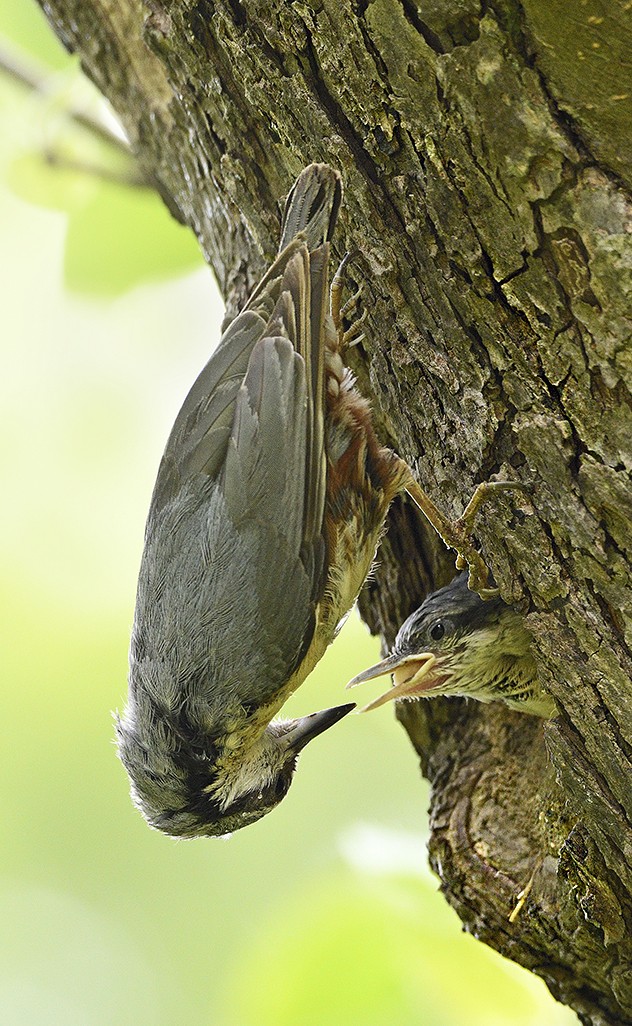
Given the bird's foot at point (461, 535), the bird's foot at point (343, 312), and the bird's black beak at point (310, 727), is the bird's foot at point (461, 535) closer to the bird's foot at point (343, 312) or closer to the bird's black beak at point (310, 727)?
the bird's foot at point (343, 312)

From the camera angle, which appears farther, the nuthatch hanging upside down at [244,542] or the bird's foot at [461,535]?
the nuthatch hanging upside down at [244,542]

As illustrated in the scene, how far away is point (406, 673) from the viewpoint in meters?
2.81

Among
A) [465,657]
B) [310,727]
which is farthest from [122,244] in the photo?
[465,657]

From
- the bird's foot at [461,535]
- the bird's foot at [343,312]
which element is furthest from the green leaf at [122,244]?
the bird's foot at [461,535]

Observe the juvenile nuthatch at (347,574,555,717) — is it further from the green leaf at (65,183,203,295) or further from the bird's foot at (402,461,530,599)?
the green leaf at (65,183,203,295)

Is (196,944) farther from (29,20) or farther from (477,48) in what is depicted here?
(29,20)

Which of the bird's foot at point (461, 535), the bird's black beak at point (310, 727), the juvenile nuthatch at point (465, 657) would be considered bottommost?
the bird's black beak at point (310, 727)

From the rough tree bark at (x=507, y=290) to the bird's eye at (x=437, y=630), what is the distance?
40 centimetres

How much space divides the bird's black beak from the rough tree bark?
0.46 metres

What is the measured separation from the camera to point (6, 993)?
3600 mm

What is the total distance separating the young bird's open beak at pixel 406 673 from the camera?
2771 millimetres

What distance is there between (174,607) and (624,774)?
46.4 inches

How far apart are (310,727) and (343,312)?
1260 millimetres

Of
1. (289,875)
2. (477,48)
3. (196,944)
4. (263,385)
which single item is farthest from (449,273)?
(196,944)
